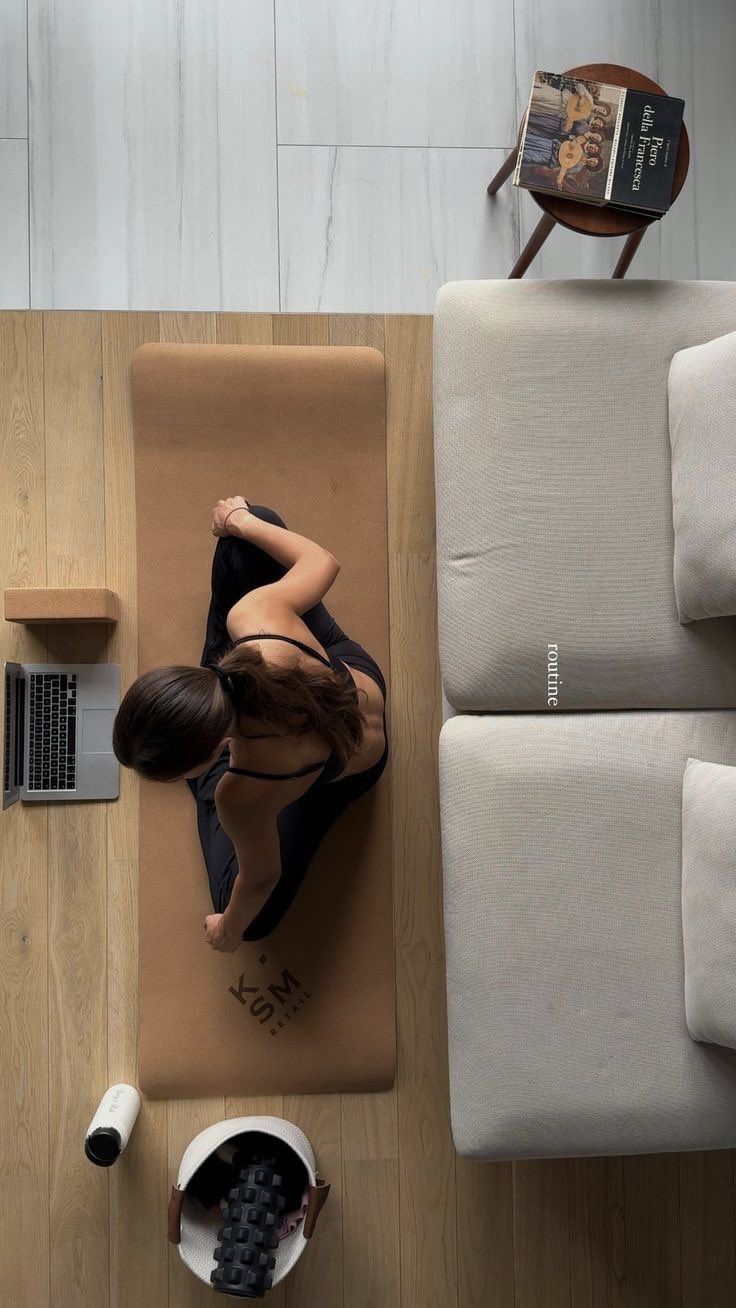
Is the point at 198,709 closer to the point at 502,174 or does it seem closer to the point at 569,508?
the point at 569,508

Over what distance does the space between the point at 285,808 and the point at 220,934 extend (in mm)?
294

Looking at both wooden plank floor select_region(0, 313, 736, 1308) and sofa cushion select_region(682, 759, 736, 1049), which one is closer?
sofa cushion select_region(682, 759, 736, 1049)

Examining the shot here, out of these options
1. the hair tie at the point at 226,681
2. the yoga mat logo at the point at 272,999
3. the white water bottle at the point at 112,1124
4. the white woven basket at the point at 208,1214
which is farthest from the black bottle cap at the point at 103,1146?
the hair tie at the point at 226,681

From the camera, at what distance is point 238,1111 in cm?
192

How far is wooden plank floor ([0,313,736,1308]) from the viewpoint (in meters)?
1.90

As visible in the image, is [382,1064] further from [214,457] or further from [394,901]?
[214,457]

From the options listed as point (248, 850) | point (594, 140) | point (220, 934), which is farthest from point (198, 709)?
point (594, 140)

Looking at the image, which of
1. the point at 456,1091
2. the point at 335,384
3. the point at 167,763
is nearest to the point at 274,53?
the point at 335,384

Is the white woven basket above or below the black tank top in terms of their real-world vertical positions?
below

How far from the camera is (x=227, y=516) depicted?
1754 millimetres

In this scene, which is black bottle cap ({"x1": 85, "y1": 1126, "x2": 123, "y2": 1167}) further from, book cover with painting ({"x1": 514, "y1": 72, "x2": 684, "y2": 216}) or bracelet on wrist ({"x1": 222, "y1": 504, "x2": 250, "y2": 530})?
book cover with painting ({"x1": 514, "y1": 72, "x2": 684, "y2": 216})

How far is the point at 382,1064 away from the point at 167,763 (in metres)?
1.09

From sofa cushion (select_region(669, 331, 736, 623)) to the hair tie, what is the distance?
2.87 ft

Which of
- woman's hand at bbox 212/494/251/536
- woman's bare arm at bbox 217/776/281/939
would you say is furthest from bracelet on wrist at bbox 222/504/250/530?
woman's bare arm at bbox 217/776/281/939
